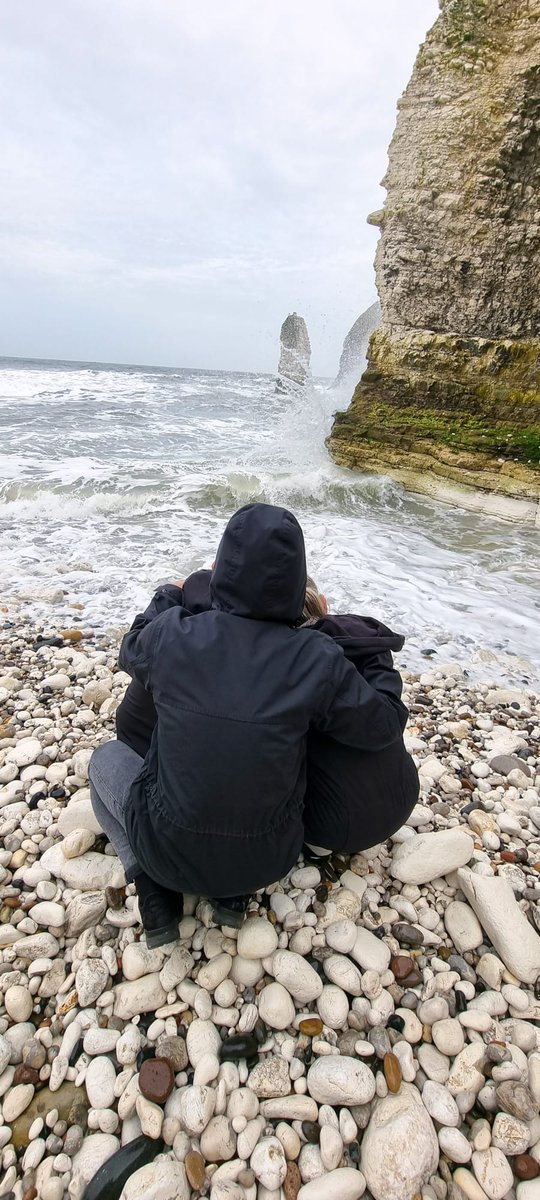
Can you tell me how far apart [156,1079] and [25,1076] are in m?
0.37

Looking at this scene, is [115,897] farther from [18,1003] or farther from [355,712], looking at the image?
[355,712]

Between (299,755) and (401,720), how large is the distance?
1.22 ft

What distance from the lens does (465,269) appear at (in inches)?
442

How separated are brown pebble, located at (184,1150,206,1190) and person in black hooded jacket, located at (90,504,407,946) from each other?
0.57 meters

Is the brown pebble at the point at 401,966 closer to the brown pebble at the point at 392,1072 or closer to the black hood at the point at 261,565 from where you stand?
the brown pebble at the point at 392,1072

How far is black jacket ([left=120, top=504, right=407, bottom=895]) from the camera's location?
142cm

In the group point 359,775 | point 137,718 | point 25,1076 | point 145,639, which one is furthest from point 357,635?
point 25,1076

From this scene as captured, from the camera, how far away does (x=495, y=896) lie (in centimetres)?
194

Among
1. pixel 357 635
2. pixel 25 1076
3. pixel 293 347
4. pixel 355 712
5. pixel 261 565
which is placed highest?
pixel 293 347

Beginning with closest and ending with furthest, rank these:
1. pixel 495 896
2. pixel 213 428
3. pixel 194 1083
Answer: pixel 194 1083, pixel 495 896, pixel 213 428

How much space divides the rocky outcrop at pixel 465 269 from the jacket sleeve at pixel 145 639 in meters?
9.19

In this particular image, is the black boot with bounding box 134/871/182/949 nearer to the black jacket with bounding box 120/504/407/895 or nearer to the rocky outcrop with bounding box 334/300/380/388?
the black jacket with bounding box 120/504/407/895

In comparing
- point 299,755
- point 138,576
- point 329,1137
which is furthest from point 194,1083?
point 138,576

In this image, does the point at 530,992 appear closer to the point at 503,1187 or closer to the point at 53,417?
the point at 503,1187
